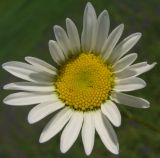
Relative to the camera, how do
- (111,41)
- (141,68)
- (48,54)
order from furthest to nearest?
(48,54) < (111,41) < (141,68)

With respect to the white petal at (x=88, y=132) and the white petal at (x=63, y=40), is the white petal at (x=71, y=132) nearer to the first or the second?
the white petal at (x=88, y=132)

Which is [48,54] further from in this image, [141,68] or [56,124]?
[141,68]

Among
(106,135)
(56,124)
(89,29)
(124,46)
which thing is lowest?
(106,135)

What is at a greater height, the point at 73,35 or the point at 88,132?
the point at 73,35

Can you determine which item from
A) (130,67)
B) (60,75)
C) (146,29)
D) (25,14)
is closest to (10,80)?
(25,14)

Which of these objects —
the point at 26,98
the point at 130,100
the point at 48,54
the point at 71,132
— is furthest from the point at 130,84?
the point at 48,54

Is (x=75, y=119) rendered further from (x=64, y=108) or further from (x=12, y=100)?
(x=12, y=100)
